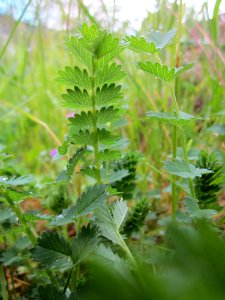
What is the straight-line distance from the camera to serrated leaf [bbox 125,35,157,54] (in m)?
0.58

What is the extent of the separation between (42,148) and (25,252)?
1.07 meters

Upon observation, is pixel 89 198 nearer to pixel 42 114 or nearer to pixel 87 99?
pixel 87 99

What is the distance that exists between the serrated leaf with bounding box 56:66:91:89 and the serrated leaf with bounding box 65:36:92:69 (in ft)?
0.06

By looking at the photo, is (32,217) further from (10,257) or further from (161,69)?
(161,69)

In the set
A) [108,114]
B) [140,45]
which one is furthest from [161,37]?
[108,114]

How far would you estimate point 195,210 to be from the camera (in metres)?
0.60

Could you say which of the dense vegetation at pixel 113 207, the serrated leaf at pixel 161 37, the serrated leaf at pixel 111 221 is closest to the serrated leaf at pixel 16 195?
the dense vegetation at pixel 113 207

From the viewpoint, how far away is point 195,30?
4.63 ft

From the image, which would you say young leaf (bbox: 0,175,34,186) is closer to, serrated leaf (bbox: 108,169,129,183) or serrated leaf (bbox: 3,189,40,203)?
serrated leaf (bbox: 3,189,40,203)

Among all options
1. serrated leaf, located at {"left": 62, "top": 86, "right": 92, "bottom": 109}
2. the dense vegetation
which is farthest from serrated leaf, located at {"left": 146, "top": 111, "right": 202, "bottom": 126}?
serrated leaf, located at {"left": 62, "top": 86, "right": 92, "bottom": 109}

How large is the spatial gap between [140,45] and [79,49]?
12cm

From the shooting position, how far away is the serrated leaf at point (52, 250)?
523 millimetres

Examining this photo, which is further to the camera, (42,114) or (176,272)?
(42,114)

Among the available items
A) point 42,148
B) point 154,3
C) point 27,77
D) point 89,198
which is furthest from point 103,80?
point 27,77
